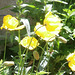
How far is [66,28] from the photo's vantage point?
4.70 feet

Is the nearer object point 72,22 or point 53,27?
point 53,27

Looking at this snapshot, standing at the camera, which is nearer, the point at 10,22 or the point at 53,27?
the point at 53,27

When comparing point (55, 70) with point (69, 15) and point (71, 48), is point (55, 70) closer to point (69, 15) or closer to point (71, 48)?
point (71, 48)

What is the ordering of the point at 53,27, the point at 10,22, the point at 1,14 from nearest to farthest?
the point at 53,27 → the point at 10,22 → the point at 1,14

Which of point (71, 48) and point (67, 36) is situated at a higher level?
point (67, 36)

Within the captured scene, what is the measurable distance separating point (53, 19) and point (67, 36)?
77 cm

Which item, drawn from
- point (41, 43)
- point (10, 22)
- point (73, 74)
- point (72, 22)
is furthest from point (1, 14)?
point (10, 22)

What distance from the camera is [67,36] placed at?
58.4 inches

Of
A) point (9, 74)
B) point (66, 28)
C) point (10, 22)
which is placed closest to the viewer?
point (10, 22)

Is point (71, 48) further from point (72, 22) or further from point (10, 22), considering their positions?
point (10, 22)

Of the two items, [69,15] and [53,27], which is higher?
[53,27]

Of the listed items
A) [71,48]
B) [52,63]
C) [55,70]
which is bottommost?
[55,70]

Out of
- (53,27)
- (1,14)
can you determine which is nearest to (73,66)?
(53,27)

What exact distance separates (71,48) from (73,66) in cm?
61
